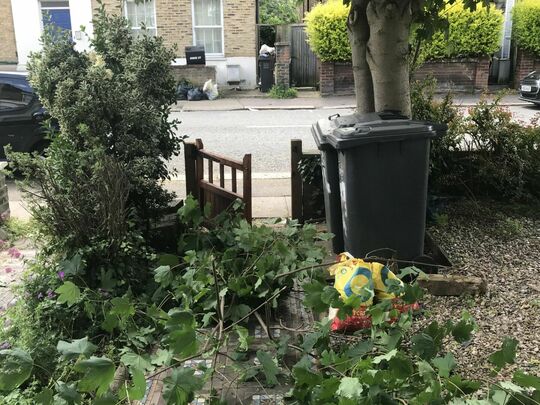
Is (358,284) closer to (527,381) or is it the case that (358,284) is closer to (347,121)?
(527,381)

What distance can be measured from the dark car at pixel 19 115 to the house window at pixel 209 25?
1118 centimetres

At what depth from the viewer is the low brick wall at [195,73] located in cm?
1905

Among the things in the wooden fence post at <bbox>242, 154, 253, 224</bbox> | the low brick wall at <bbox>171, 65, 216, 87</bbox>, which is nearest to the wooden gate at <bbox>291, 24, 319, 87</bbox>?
the low brick wall at <bbox>171, 65, 216, 87</bbox>

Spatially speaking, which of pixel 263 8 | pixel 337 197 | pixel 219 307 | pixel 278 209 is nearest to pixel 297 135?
pixel 278 209

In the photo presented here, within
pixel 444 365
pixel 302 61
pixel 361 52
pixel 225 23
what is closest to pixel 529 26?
pixel 302 61

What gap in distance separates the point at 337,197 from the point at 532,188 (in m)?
2.54

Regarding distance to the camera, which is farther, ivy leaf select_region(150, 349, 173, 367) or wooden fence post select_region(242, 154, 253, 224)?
wooden fence post select_region(242, 154, 253, 224)

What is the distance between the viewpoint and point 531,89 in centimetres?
1562

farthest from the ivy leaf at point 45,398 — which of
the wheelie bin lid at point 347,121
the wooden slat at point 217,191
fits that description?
the wheelie bin lid at point 347,121

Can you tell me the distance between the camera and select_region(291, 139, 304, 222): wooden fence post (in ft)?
19.2

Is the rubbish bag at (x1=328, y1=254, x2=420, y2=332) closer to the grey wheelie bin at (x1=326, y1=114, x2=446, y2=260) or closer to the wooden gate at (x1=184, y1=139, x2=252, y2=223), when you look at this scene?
the grey wheelie bin at (x1=326, y1=114, x2=446, y2=260)

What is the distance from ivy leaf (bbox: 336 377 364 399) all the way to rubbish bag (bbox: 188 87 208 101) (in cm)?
1641

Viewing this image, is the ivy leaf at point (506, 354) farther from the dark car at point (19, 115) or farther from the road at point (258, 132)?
the dark car at point (19, 115)

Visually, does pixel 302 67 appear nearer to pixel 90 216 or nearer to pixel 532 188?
pixel 532 188
